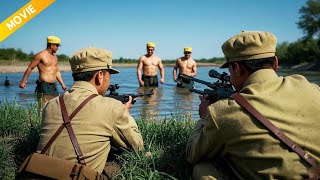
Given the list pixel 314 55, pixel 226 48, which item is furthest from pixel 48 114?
pixel 314 55

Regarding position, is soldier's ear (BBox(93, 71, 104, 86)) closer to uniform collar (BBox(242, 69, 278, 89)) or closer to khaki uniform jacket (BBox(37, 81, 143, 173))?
khaki uniform jacket (BBox(37, 81, 143, 173))

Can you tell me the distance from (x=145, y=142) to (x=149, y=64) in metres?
10.6

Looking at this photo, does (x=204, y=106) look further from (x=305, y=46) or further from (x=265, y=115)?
(x=305, y=46)

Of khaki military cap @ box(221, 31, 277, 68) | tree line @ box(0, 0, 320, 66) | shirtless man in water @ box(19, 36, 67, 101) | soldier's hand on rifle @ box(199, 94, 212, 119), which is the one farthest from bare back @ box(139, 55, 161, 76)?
tree line @ box(0, 0, 320, 66)

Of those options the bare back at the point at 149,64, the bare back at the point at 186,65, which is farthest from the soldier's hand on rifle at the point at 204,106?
the bare back at the point at 186,65

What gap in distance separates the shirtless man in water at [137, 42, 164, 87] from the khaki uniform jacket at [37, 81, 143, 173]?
1118 centimetres

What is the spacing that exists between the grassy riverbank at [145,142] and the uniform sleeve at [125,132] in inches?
5.0

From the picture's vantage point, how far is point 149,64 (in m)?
14.8

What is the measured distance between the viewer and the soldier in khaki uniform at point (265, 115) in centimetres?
257

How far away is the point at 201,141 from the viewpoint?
2.87 m

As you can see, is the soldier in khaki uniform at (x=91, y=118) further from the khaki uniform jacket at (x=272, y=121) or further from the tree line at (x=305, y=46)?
the tree line at (x=305, y=46)

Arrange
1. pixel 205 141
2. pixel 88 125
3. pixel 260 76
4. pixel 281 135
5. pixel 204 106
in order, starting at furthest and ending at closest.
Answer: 1. pixel 204 106
2. pixel 88 125
3. pixel 205 141
4. pixel 260 76
5. pixel 281 135

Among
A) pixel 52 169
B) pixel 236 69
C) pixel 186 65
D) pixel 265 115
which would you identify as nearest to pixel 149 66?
pixel 186 65

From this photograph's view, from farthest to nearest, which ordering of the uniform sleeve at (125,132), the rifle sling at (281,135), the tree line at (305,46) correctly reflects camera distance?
the tree line at (305,46) < the uniform sleeve at (125,132) < the rifle sling at (281,135)
